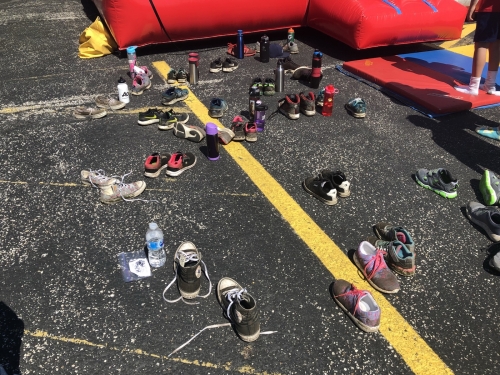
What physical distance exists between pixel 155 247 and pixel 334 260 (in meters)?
1.27

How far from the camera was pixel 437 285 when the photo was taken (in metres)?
2.72

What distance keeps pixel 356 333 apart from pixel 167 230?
5.11ft

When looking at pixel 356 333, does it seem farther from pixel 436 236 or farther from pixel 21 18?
pixel 21 18

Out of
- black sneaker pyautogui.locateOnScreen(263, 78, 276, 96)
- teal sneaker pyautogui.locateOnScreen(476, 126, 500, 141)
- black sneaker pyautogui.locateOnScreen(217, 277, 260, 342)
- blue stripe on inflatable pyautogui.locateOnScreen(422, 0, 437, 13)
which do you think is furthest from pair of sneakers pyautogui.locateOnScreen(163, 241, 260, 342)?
blue stripe on inflatable pyautogui.locateOnScreen(422, 0, 437, 13)

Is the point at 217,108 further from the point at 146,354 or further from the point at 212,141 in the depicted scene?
the point at 146,354

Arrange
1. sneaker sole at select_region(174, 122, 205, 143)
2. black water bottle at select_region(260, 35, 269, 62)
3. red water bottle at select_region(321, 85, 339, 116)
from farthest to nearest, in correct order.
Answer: black water bottle at select_region(260, 35, 269, 62) < red water bottle at select_region(321, 85, 339, 116) < sneaker sole at select_region(174, 122, 205, 143)

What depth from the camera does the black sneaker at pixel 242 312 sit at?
2.31 meters

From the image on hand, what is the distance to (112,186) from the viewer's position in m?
3.41

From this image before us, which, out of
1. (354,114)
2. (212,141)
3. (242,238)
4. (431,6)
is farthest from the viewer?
(431,6)

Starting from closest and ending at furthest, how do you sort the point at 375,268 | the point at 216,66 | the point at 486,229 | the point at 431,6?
the point at 375,268, the point at 486,229, the point at 216,66, the point at 431,6

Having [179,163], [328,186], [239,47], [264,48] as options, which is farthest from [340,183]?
[239,47]

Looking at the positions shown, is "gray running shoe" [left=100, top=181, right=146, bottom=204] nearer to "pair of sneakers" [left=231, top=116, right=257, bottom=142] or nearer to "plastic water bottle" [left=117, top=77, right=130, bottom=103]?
"pair of sneakers" [left=231, top=116, right=257, bottom=142]

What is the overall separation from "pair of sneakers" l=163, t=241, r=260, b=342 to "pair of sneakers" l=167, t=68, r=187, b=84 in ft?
10.6

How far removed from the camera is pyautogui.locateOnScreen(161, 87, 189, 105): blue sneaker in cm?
491
